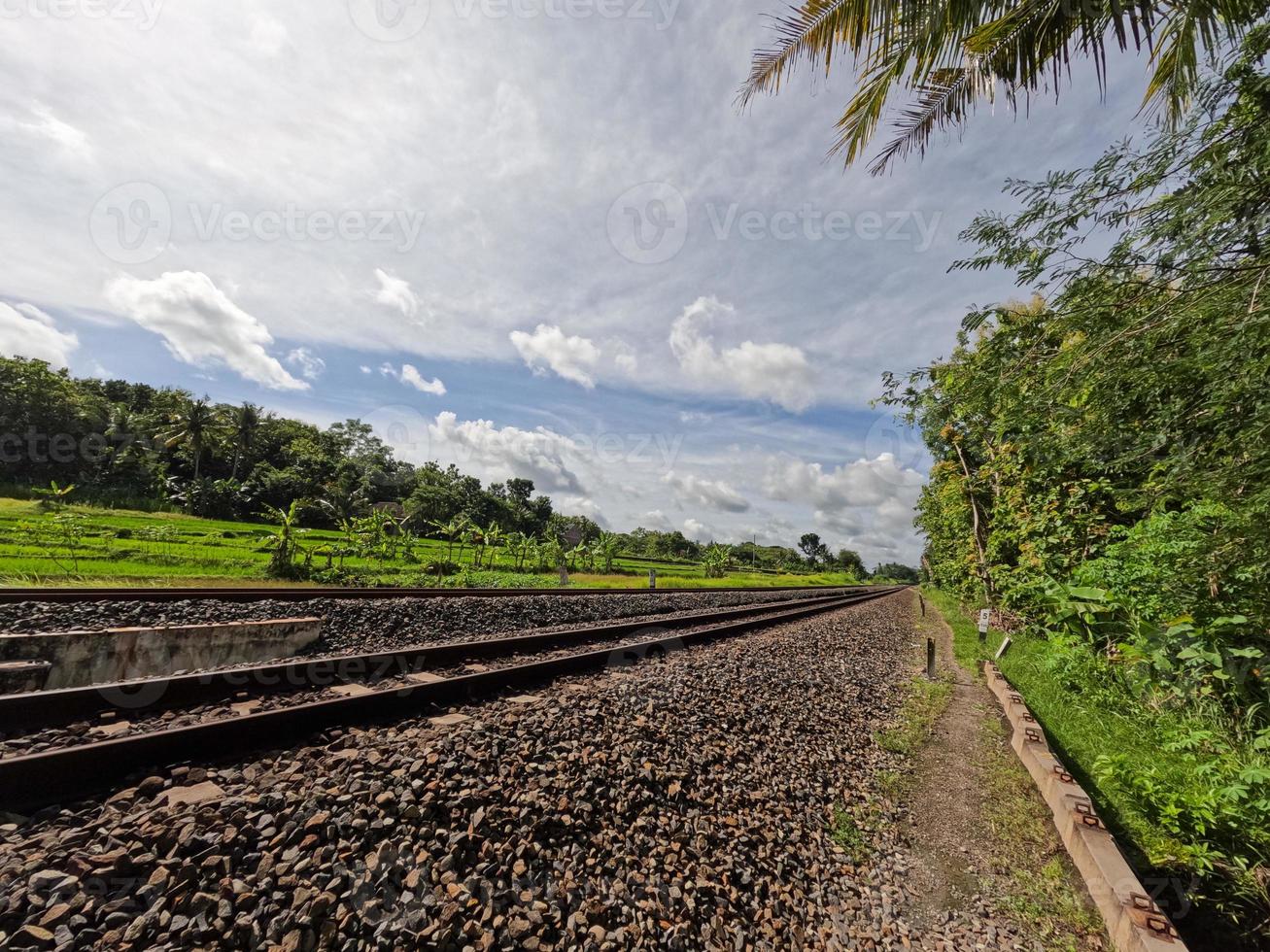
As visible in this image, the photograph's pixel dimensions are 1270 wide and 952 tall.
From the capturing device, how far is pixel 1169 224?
11.7 feet

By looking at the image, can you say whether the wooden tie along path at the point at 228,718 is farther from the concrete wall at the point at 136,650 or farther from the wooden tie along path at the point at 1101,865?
the wooden tie along path at the point at 1101,865

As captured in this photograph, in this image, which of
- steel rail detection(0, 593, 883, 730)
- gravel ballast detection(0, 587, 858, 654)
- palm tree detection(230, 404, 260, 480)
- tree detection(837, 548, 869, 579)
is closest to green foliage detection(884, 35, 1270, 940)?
steel rail detection(0, 593, 883, 730)

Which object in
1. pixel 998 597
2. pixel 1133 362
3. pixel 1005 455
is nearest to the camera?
pixel 1133 362

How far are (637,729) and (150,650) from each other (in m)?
5.40

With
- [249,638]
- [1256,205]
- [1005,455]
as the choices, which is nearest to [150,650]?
[249,638]

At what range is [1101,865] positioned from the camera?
311cm

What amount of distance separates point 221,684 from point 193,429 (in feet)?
204

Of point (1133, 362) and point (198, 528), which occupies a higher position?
point (1133, 362)

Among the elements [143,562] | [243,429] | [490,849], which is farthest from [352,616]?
[243,429]

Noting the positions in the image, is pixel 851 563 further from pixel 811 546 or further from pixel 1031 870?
pixel 1031 870

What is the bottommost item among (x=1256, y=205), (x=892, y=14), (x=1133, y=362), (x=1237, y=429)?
(x=1237, y=429)

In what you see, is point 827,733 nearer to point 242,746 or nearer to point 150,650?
point 242,746

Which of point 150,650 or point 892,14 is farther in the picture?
point 150,650

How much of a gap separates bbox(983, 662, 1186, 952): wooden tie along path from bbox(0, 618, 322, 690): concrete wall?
8.18m
